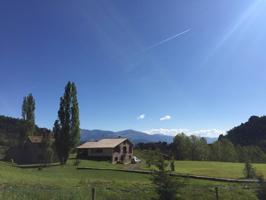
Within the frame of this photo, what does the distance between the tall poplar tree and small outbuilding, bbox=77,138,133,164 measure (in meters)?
15.8

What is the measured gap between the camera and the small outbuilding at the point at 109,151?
7444cm

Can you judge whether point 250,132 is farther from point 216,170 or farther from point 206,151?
point 216,170

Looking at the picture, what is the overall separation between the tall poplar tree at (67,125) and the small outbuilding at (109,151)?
622 inches

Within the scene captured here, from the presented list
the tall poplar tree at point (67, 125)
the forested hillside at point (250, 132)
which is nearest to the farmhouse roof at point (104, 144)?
the tall poplar tree at point (67, 125)

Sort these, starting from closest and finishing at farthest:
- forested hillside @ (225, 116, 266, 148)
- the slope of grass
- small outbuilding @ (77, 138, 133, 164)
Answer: the slope of grass < small outbuilding @ (77, 138, 133, 164) < forested hillside @ (225, 116, 266, 148)

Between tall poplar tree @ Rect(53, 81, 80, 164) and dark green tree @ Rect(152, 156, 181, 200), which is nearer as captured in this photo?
dark green tree @ Rect(152, 156, 181, 200)

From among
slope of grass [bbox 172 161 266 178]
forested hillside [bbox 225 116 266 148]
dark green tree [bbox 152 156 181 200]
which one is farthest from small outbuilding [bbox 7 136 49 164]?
forested hillside [bbox 225 116 266 148]

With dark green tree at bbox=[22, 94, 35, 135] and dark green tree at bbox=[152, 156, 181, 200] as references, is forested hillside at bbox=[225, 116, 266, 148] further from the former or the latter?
dark green tree at bbox=[152, 156, 181, 200]

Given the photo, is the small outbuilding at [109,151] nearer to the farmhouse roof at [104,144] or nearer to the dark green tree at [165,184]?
the farmhouse roof at [104,144]

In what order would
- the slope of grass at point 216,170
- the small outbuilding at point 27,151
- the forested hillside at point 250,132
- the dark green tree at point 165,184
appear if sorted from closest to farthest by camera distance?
the dark green tree at point 165,184 → the slope of grass at point 216,170 → the small outbuilding at point 27,151 → the forested hillside at point 250,132

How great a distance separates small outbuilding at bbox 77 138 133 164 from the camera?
74438mm

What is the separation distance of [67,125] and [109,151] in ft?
58.4

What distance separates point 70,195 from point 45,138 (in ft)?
177

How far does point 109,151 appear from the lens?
74.4 meters
